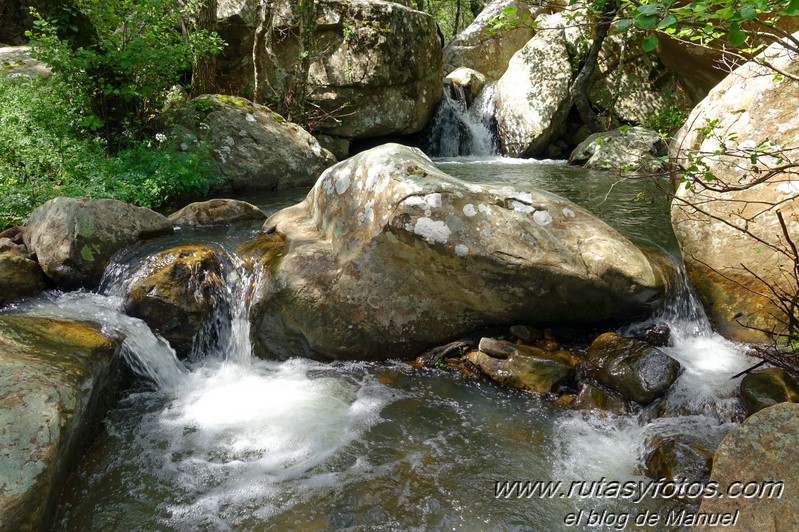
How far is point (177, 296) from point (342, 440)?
2.30 metres

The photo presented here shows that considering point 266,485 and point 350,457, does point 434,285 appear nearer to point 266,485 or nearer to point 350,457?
point 350,457

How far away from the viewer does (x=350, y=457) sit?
338cm

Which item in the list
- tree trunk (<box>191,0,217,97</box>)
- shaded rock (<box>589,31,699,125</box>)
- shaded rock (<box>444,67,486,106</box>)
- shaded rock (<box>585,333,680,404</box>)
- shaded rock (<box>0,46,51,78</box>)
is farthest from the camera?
shaded rock (<box>444,67,486,106</box>)

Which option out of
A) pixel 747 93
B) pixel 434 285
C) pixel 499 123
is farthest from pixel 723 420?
pixel 499 123

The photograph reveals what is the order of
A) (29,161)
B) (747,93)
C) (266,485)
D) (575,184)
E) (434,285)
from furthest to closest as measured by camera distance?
1. (575,184)
2. (29,161)
3. (747,93)
4. (434,285)
5. (266,485)

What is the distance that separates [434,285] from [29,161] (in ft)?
19.2

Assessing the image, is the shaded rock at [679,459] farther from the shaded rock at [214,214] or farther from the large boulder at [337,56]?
the large boulder at [337,56]

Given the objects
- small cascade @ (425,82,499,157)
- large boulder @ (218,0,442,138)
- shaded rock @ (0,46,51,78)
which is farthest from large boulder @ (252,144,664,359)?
small cascade @ (425,82,499,157)

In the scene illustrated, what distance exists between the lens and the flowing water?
9.57ft

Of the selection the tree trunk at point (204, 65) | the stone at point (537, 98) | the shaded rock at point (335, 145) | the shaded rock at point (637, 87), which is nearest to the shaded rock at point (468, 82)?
the stone at point (537, 98)

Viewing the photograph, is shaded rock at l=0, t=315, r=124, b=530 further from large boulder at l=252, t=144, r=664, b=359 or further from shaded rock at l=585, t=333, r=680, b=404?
shaded rock at l=585, t=333, r=680, b=404

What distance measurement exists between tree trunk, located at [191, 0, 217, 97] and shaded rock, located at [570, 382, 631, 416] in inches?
429

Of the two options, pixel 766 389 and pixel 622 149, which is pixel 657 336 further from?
pixel 622 149

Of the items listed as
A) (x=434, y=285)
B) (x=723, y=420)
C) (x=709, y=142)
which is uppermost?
(x=709, y=142)
